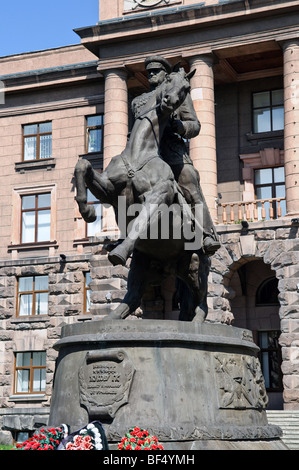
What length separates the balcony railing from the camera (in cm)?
3281

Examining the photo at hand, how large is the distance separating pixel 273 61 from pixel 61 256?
12415 millimetres

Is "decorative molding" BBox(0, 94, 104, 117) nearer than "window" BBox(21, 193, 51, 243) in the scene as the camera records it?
No

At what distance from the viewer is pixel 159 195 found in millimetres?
10516

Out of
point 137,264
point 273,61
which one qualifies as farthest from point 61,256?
point 137,264

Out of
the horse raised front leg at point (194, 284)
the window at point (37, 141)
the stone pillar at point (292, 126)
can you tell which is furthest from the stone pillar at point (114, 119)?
the horse raised front leg at point (194, 284)

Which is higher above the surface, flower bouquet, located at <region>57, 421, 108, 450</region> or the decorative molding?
the decorative molding

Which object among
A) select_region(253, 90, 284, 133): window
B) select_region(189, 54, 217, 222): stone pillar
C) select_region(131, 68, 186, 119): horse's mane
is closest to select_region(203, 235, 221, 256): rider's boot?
select_region(131, 68, 186, 119): horse's mane

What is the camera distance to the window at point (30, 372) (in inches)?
1435

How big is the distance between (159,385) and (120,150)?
25.4 m

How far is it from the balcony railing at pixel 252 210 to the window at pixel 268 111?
3.76 meters

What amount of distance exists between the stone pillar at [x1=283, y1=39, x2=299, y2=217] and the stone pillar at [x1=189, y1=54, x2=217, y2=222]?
2.94 m

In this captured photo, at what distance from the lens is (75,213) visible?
37750mm

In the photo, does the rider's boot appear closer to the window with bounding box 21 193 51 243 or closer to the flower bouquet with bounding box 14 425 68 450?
the flower bouquet with bounding box 14 425 68 450

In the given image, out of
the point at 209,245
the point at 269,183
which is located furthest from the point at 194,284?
the point at 269,183
